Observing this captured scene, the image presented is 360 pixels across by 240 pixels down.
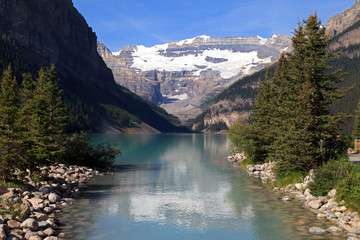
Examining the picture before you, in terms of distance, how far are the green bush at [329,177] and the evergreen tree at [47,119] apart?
27.4 m

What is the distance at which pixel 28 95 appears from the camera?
6106cm

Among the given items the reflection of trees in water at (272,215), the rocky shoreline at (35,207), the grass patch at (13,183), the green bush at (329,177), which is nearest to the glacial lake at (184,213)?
the reflection of trees in water at (272,215)

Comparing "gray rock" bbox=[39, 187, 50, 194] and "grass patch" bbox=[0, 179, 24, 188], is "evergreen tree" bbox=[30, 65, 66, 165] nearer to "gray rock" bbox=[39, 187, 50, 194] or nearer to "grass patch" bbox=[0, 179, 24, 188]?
"grass patch" bbox=[0, 179, 24, 188]

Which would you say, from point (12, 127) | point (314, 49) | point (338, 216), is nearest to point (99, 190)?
point (12, 127)

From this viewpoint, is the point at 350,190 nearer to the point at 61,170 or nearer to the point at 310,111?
the point at 310,111

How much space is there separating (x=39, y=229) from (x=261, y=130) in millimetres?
41508

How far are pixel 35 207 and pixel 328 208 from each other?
23.4 meters

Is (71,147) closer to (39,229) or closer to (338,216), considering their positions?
(39,229)

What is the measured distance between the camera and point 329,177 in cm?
3102

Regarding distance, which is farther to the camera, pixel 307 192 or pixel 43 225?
pixel 307 192

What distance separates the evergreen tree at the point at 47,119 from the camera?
37625mm

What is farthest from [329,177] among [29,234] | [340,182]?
[29,234]

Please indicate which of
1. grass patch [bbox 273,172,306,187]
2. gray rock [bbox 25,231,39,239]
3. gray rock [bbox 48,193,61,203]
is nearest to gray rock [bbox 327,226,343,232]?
grass patch [bbox 273,172,306,187]

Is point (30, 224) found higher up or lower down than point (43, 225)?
higher up
